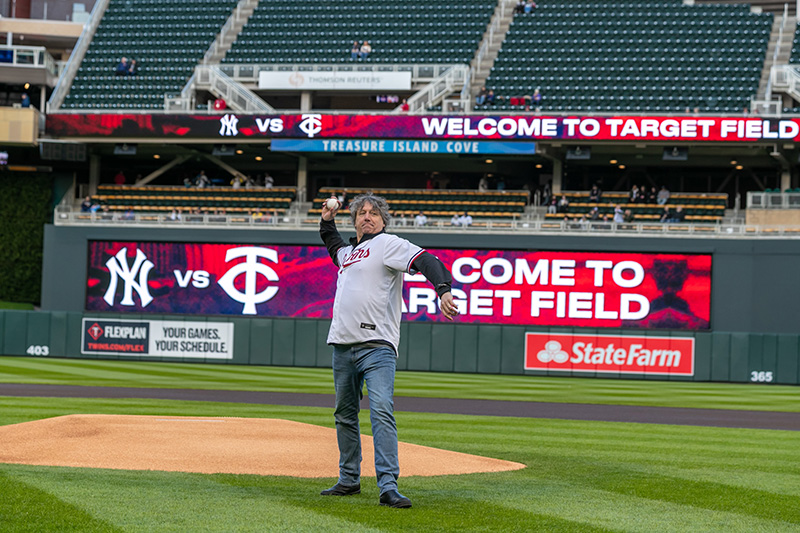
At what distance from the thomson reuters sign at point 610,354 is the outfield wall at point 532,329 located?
0.50ft

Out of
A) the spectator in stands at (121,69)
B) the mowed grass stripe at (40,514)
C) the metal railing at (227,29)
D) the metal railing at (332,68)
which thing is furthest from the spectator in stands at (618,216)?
the mowed grass stripe at (40,514)

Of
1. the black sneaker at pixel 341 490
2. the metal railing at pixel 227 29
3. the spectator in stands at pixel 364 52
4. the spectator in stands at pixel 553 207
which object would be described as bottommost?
the black sneaker at pixel 341 490

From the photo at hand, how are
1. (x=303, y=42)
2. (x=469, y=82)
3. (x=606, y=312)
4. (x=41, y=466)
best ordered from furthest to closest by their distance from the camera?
(x=303, y=42), (x=469, y=82), (x=606, y=312), (x=41, y=466)

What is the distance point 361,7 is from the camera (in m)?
43.9

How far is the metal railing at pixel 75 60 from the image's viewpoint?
38.8 meters

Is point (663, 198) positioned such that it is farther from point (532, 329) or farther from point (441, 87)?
point (441, 87)

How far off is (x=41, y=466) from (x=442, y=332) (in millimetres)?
24481

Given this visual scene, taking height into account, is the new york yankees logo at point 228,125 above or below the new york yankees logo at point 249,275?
above

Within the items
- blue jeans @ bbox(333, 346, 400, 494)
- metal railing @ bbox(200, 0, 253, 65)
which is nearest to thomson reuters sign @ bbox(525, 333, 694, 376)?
metal railing @ bbox(200, 0, 253, 65)

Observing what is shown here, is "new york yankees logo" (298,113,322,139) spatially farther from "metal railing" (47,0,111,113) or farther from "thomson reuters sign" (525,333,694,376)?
"thomson reuters sign" (525,333,694,376)

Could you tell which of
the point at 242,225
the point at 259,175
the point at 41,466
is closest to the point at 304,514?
the point at 41,466

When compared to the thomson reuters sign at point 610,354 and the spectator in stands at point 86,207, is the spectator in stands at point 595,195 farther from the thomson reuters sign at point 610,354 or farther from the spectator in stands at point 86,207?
the spectator in stands at point 86,207

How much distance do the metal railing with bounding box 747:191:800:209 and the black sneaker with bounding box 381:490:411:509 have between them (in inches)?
1164

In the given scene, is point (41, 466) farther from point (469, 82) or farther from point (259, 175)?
point (259, 175)
